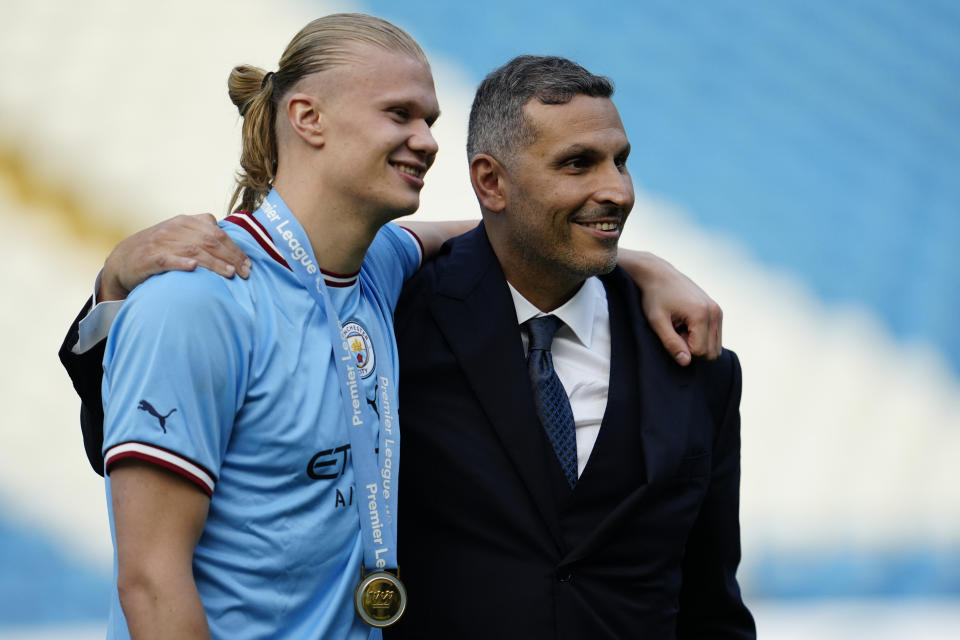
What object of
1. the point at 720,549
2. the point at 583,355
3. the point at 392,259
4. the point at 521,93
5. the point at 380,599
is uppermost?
the point at 521,93

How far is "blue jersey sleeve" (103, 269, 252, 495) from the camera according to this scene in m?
1.30

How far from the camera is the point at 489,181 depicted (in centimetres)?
208

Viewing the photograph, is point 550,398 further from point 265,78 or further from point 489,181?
point 265,78

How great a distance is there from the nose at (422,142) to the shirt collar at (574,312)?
1.39 feet

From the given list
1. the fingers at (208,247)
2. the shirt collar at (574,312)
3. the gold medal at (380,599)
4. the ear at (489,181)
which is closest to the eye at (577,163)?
the ear at (489,181)

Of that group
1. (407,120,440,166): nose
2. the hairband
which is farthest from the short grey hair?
the hairband

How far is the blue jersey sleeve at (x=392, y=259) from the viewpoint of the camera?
1.85m

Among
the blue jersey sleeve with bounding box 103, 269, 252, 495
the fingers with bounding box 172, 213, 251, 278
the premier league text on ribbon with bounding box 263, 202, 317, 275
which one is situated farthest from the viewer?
the premier league text on ribbon with bounding box 263, 202, 317, 275

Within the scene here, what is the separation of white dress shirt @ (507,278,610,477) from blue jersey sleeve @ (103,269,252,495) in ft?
2.42

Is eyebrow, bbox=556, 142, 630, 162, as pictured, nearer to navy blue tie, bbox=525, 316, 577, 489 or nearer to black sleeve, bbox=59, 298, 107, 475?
navy blue tie, bbox=525, 316, 577, 489

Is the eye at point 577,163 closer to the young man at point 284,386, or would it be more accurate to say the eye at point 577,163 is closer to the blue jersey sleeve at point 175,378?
the young man at point 284,386

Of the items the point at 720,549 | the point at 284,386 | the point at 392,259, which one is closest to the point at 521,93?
the point at 392,259

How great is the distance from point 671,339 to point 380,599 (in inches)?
31.3

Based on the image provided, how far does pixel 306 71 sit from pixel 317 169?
174mm
